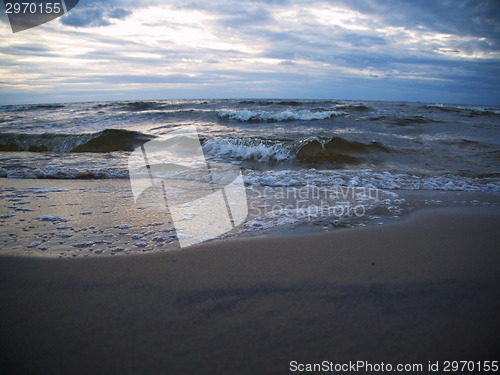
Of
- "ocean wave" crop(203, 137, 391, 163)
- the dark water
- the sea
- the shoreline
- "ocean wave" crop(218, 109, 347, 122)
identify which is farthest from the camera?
"ocean wave" crop(218, 109, 347, 122)

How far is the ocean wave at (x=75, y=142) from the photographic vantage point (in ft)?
31.2

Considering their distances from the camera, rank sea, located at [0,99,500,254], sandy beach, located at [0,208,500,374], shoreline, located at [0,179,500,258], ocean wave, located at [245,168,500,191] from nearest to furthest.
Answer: sandy beach, located at [0,208,500,374] → shoreline, located at [0,179,500,258] → sea, located at [0,99,500,254] → ocean wave, located at [245,168,500,191]

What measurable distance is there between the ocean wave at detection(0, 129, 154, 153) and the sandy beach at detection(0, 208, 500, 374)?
7.83 metres

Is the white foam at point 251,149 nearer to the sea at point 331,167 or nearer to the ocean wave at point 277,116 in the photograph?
the sea at point 331,167

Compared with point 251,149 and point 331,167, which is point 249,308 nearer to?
point 331,167

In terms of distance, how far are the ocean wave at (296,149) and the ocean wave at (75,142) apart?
2.96 metres

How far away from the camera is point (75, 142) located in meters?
9.96

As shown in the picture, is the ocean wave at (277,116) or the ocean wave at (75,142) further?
the ocean wave at (277,116)

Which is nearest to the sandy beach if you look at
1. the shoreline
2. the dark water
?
the shoreline

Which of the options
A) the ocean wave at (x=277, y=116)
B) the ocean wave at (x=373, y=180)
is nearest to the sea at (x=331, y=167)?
the ocean wave at (x=373, y=180)

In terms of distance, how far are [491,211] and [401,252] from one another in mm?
2061

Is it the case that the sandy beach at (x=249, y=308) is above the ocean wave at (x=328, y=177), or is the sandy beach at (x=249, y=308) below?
below

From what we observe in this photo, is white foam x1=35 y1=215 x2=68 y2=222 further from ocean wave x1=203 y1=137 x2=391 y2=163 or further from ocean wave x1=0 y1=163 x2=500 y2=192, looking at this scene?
ocean wave x1=203 y1=137 x2=391 y2=163

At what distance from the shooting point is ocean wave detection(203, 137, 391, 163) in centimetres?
743
